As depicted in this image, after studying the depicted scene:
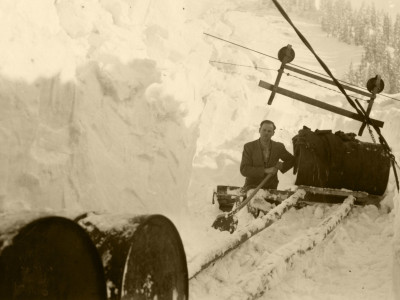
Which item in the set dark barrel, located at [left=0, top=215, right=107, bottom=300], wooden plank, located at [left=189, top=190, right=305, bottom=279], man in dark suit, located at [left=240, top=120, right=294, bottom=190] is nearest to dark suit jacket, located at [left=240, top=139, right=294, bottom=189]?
man in dark suit, located at [left=240, top=120, right=294, bottom=190]

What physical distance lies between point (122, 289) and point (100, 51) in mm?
3612

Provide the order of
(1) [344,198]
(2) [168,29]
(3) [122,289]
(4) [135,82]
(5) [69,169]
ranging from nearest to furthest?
(3) [122,289] < (5) [69,169] < (4) [135,82] < (1) [344,198] < (2) [168,29]

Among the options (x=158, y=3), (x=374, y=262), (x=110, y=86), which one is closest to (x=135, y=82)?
(x=110, y=86)

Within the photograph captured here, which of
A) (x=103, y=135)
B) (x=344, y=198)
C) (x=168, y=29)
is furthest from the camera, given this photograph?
(x=168, y=29)

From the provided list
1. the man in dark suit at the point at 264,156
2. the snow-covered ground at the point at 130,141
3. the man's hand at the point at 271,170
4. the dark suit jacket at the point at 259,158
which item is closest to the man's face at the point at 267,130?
the man in dark suit at the point at 264,156

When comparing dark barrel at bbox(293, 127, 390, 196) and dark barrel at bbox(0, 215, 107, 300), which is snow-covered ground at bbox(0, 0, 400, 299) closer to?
dark barrel at bbox(293, 127, 390, 196)

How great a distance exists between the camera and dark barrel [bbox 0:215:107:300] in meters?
Result: 1.51

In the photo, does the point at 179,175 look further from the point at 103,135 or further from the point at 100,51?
the point at 100,51

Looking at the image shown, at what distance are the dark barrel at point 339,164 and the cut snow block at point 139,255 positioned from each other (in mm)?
3375

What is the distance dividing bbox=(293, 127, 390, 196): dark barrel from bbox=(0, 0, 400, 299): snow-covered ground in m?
0.37

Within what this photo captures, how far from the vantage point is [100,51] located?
4891 mm

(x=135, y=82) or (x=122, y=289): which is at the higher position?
(x=135, y=82)

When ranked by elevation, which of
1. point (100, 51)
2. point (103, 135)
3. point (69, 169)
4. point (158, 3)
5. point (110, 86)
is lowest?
point (69, 169)

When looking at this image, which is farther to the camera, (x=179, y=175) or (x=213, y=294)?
(x=179, y=175)
